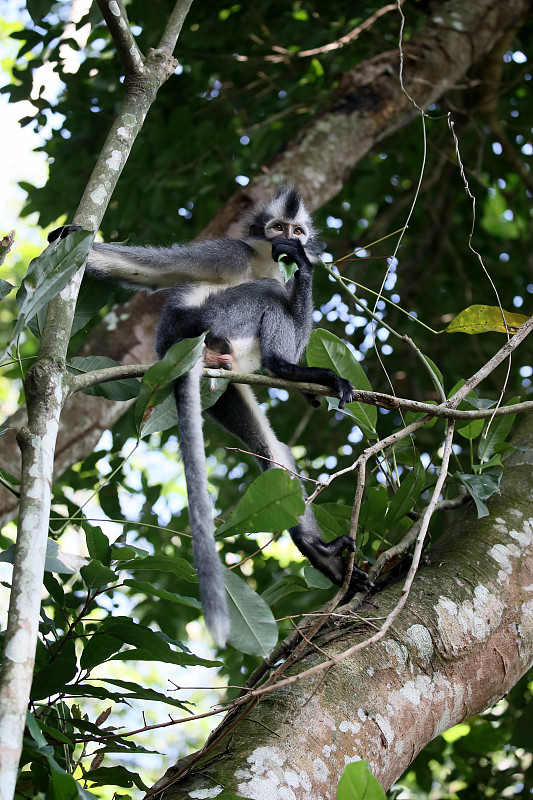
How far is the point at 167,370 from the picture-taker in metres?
1.68

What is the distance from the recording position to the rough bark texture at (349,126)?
3271mm

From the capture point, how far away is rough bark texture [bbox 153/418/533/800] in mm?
1417

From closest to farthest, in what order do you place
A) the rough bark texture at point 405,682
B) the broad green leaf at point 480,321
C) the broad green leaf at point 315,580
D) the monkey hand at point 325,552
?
1. the rough bark texture at point 405,682
2. the broad green leaf at point 315,580
3. the broad green leaf at point 480,321
4. the monkey hand at point 325,552

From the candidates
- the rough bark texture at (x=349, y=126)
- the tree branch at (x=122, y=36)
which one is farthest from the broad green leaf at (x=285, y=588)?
the tree branch at (x=122, y=36)

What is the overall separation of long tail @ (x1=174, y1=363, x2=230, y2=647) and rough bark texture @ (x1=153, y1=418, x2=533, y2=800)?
0.84ft

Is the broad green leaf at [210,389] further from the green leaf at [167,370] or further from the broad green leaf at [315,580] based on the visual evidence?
Answer: the broad green leaf at [315,580]

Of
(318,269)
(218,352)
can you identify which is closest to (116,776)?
(218,352)

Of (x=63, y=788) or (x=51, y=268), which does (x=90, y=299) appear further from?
(x=63, y=788)

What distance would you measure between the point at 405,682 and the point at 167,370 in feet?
2.83

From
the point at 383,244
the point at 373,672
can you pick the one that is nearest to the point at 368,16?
the point at 383,244

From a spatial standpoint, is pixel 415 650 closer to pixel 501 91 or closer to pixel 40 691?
pixel 40 691

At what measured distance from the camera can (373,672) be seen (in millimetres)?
1629

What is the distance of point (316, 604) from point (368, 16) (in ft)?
10.7

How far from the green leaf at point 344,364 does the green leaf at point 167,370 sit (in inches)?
25.6
